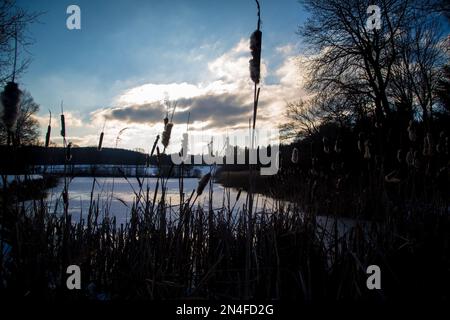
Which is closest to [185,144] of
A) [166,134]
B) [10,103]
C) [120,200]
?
[166,134]

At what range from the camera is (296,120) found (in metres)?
32.1

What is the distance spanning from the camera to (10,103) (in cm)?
169

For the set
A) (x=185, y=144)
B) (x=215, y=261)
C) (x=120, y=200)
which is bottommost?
(x=215, y=261)

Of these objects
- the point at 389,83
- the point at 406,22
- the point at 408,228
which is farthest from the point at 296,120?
the point at 408,228

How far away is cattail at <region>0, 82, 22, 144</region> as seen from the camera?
1605 millimetres

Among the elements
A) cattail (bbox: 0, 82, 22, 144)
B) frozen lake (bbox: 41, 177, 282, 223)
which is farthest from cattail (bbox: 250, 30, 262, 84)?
cattail (bbox: 0, 82, 22, 144)

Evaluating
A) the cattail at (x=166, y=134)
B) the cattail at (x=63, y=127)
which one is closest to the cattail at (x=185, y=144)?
the cattail at (x=166, y=134)

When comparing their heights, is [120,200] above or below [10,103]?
below

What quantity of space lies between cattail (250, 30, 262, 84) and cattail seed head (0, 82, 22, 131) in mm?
1423

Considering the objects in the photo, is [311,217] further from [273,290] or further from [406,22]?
[406,22]

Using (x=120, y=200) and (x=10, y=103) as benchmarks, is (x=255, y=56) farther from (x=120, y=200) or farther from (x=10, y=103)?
(x=10, y=103)

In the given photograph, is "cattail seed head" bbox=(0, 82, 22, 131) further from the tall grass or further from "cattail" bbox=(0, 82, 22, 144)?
the tall grass
